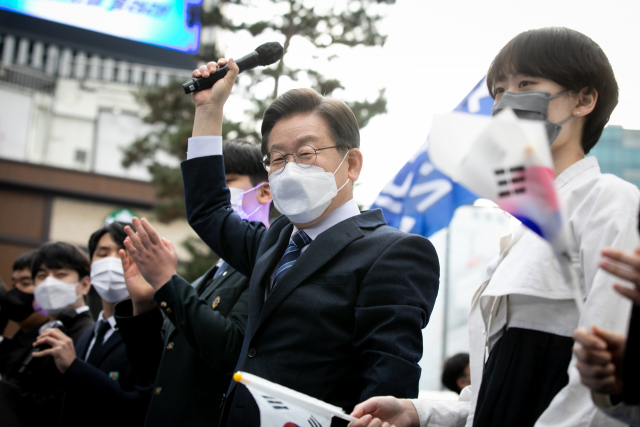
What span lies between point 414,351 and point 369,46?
28.5ft

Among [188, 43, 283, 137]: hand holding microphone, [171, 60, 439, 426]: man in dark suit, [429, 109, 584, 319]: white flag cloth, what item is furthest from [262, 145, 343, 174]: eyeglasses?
[429, 109, 584, 319]: white flag cloth

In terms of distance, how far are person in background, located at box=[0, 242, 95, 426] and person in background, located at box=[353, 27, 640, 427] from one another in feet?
8.71

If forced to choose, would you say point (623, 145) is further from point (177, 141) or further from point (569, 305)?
point (569, 305)

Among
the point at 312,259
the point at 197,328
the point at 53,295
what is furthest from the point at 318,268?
the point at 53,295

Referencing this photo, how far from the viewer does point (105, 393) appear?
2.89 m

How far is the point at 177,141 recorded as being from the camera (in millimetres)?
10273

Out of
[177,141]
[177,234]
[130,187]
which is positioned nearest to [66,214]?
[130,187]

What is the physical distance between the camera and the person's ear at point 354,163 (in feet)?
7.54

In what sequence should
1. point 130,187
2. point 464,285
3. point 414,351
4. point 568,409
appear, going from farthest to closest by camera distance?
point 130,187 → point 464,285 → point 414,351 → point 568,409

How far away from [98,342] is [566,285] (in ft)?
9.23

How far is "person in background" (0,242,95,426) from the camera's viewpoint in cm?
357

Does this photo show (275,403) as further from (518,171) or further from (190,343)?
(190,343)

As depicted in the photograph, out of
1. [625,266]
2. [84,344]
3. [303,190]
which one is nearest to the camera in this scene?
[625,266]

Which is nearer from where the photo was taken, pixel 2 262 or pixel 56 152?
pixel 2 262
